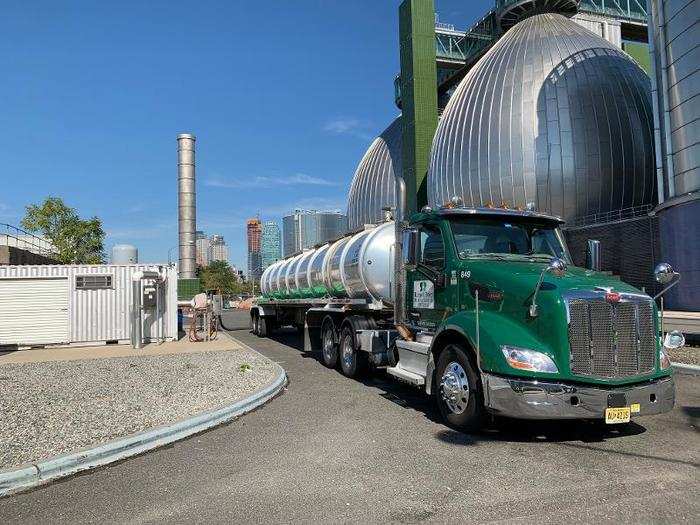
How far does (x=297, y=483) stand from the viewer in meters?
5.04

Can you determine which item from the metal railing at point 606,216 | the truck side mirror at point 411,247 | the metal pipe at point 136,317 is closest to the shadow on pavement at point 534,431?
the truck side mirror at point 411,247

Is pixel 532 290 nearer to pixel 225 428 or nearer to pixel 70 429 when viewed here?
pixel 225 428

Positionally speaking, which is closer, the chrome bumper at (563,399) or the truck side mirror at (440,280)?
the chrome bumper at (563,399)

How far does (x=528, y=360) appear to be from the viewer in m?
5.84

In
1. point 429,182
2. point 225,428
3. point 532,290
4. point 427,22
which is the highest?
point 427,22

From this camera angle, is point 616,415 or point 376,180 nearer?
point 616,415

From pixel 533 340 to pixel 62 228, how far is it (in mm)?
46312

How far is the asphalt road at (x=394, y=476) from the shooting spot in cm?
434

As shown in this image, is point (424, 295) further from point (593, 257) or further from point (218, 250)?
point (218, 250)

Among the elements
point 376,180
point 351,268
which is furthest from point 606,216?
point 376,180

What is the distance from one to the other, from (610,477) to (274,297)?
1540 cm

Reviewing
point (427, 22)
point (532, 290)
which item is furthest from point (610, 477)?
point (427, 22)

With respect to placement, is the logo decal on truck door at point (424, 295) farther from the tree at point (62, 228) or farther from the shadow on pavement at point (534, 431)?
the tree at point (62, 228)

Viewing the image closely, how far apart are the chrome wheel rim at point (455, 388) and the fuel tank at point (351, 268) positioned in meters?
3.83
